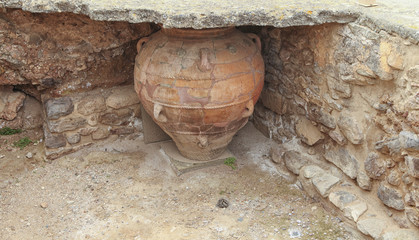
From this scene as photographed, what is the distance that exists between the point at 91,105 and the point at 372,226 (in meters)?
2.70

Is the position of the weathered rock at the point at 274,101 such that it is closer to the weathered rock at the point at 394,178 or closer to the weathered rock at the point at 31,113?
the weathered rock at the point at 394,178

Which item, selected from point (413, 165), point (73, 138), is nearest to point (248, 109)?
point (413, 165)

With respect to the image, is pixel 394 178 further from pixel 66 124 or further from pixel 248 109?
pixel 66 124

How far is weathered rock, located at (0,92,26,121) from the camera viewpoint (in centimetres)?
413

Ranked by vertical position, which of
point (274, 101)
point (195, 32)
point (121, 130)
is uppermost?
point (195, 32)

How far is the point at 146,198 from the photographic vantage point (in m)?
3.51

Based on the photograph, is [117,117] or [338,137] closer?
[338,137]

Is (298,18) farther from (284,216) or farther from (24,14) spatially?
(24,14)

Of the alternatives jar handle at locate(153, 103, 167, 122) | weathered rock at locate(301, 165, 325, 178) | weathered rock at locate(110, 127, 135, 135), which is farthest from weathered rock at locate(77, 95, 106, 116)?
weathered rock at locate(301, 165, 325, 178)

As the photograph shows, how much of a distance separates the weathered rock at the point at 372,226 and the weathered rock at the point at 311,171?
569 millimetres

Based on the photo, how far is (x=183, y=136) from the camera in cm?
364

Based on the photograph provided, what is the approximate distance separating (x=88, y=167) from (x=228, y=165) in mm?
1306

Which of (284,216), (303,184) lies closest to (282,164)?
(303,184)

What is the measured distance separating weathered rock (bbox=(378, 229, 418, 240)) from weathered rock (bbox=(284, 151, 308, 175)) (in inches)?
37.6
